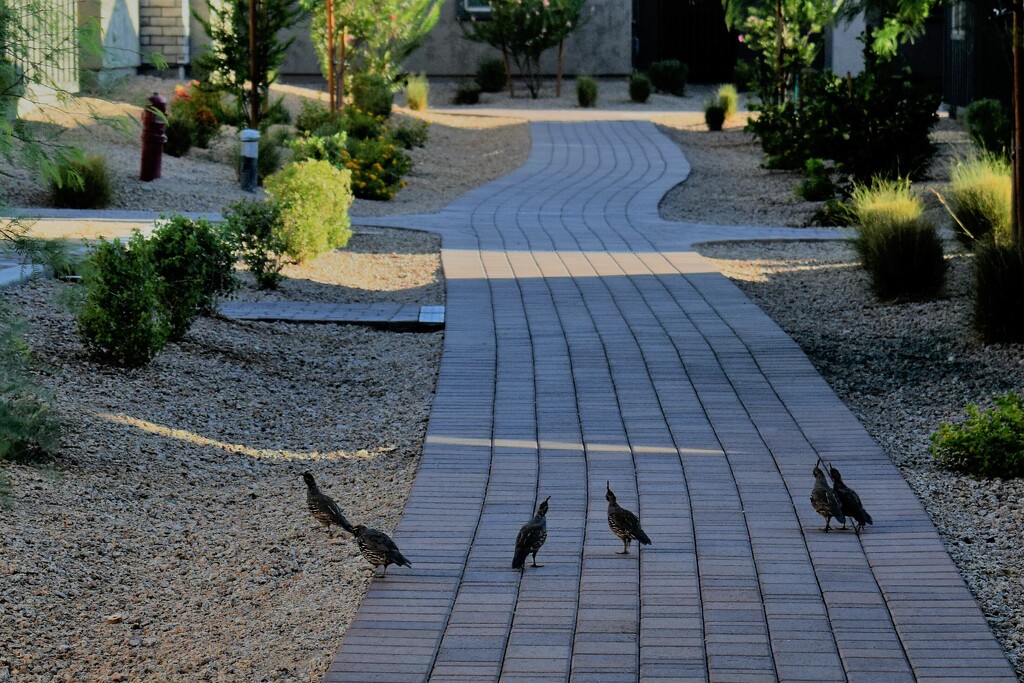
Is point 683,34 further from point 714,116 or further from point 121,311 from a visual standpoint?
point 121,311

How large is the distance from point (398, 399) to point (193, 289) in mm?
1651

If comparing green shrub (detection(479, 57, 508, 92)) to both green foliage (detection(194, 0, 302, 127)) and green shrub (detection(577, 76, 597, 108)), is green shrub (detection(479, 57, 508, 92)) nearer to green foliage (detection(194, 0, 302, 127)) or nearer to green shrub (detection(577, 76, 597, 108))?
green shrub (detection(577, 76, 597, 108))

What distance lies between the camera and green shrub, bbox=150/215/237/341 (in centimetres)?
814

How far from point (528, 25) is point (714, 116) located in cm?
751

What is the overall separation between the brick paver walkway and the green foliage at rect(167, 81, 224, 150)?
10155mm

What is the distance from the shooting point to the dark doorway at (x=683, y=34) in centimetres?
3981

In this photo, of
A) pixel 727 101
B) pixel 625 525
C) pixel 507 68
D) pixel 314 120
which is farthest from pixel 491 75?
pixel 625 525

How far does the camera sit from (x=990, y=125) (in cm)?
1808

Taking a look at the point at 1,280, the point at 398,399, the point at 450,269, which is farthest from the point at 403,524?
the point at 450,269

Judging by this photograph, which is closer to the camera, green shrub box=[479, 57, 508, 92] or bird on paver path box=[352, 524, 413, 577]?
bird on paver path box=[352, 524, 413, 577]

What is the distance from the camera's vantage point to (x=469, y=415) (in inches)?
266

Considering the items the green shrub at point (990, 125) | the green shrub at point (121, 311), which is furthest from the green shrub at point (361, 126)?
the green shrub at point (121, 311)

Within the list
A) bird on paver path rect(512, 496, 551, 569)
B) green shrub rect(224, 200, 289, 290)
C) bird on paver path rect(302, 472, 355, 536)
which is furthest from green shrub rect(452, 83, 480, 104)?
bird on paver path rect(512, 496, 551, 569)

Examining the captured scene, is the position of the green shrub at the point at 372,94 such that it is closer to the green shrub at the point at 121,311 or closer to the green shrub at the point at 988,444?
the green shrub at the point at 121,311
